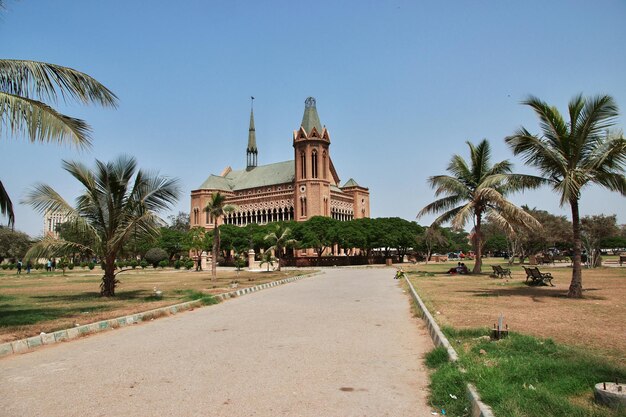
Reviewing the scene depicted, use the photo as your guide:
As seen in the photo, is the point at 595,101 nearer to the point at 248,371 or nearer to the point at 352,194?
the point at 248,371

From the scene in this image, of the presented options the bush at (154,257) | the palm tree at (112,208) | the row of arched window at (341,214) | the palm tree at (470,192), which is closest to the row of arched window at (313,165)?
the row of arched window at (341,214)

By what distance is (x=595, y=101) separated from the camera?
A: 12852 millimetres

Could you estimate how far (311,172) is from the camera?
78375mm

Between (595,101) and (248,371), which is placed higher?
(595,101)

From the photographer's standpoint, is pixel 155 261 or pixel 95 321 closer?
pixel 95 321

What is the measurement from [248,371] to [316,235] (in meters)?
53.6

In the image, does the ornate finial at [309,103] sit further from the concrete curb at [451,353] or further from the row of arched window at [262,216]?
the concrete curb at [451,353]

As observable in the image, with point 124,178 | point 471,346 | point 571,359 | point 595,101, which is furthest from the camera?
point 124,178

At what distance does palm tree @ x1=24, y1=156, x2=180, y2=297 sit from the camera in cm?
1591

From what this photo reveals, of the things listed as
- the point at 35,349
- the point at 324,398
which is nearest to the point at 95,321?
the point at 35,349

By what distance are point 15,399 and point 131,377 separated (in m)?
1.20

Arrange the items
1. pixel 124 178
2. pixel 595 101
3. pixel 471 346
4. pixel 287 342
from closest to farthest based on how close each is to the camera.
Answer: pixel 471 346 → pixel 287 342 → pixel 595 101 → pixel 124 178

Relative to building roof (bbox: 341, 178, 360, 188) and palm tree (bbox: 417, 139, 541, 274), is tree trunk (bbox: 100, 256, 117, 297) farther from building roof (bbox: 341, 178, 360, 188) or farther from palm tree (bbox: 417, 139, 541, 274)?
building roof (bbox: 341, 178, 360, 188)

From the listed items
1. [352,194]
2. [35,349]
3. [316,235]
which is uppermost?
[352,194]
